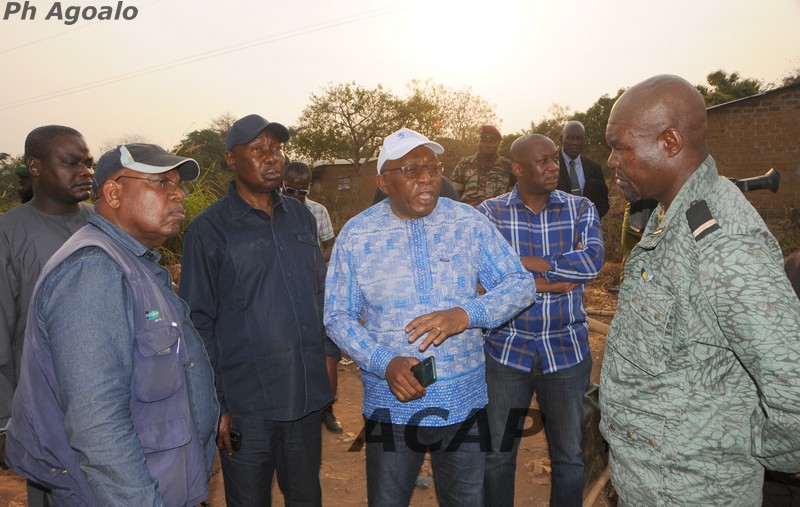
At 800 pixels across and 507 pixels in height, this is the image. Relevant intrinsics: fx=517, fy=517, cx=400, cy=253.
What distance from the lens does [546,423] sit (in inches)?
125

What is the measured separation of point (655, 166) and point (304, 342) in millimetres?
1910

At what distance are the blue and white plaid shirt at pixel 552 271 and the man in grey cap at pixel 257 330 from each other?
117cm

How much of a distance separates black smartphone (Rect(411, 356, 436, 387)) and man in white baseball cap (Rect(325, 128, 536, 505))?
10 cm

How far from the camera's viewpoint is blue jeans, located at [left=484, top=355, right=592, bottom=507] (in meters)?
3.07

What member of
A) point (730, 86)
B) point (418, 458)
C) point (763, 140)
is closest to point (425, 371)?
point (418, 458)

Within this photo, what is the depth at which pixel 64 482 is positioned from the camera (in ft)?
5.72

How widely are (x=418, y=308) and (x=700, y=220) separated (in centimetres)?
122

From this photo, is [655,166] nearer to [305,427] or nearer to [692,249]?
[692,249]

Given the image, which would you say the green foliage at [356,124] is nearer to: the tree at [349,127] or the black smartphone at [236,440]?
the tree at [349,127]

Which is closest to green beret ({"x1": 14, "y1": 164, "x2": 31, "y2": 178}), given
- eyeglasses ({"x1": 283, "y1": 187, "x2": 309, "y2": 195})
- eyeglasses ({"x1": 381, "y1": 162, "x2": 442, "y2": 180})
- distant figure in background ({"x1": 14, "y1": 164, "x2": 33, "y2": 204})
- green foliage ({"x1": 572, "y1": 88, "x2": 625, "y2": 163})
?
distant figure in background ({"x1": 14, "y1": 164, "x2": 33, "y2": 204})

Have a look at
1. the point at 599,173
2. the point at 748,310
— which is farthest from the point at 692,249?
the point at 599,173

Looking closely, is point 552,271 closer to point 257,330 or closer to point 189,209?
point 257,330

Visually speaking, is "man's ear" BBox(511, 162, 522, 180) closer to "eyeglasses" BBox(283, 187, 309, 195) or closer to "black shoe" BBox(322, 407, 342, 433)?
"black shoe" BBox(322, 407, 342, 433)

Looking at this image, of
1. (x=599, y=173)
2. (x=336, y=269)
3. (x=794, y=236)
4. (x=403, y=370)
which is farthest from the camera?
(x=794, y=236)
